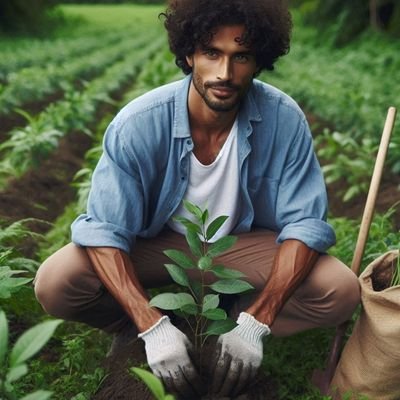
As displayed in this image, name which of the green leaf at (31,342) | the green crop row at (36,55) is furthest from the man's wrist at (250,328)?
the green crop row at (36,55)

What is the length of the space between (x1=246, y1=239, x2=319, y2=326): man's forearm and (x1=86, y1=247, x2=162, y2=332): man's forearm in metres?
0.33

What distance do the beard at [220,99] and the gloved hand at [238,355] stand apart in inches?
27.6

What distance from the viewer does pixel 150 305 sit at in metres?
2.48

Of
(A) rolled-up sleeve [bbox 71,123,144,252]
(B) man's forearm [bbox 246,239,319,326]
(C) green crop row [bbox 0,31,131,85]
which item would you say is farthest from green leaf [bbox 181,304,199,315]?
(C) green crop row [bbox 0,31,131,85]

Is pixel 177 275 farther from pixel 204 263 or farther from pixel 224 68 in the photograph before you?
pixel 224 68

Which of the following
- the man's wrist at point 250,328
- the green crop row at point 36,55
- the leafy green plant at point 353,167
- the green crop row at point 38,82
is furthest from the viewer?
the green crop row at point 36,55

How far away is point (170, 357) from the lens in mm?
2436

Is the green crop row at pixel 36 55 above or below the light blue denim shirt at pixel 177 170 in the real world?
below

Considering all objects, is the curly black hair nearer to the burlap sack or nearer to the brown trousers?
the brown trousers

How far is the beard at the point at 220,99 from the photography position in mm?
2766

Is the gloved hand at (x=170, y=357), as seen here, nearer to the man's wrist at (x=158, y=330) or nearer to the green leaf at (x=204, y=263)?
the man's wrist at (x=158, y=330)

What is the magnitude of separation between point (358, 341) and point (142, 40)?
19629 millimetres

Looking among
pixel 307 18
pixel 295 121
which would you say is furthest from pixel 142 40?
pixel 295 121

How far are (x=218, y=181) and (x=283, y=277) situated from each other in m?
0.43
